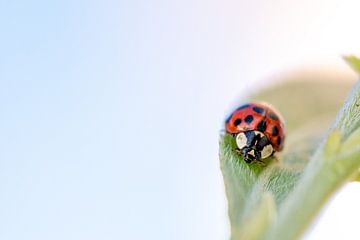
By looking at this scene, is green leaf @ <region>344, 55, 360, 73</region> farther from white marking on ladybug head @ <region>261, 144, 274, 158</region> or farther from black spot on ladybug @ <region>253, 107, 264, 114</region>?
black spot on ladybug @ <region>253, 107, 264, 114</region>

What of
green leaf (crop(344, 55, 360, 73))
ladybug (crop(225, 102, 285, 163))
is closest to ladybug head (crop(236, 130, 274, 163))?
ladybug (crop(225, 102, 285, 163))

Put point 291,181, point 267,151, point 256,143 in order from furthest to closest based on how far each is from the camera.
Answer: point 256,143
point 267,151
point 291,181

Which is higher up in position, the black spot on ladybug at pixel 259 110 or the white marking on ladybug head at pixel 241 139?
the black spot on ladybug at pixel 259 110

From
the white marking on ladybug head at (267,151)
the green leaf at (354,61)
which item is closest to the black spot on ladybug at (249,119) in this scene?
the white marking on ladybug head at (267,151)

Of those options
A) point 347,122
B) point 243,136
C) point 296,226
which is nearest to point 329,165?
point 296,226

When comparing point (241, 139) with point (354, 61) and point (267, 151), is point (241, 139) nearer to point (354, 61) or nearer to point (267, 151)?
point (267, 151)

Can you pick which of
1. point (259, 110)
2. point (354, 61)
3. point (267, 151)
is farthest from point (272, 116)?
point (354, 61)

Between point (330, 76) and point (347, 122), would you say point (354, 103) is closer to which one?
point (347, 122)

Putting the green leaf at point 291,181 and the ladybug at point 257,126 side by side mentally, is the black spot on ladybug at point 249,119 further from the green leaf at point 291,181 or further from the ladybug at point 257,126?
the green leaf at point 291,181
